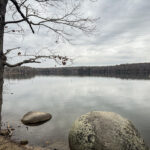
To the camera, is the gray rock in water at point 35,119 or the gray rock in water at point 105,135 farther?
the gray rock in water at point 35,119

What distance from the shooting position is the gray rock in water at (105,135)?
461cm

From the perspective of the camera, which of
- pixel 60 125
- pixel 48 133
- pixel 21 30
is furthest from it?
pixel 60 125

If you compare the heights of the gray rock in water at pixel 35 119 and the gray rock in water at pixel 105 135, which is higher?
the gray rock in water at pixel 105 135

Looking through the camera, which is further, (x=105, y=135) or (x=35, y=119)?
(x=35, y=119)

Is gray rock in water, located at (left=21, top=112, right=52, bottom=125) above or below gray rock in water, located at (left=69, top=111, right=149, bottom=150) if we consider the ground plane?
below

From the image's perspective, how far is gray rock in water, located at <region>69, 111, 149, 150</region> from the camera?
15.1 feet

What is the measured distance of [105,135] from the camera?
4.74 meters

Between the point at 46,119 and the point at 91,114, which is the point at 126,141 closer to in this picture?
the point at 91,114

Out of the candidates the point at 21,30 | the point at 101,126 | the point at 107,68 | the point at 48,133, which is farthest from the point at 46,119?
the point at 107,68

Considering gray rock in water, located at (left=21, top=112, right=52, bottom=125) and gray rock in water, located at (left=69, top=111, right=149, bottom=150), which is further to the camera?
gray rock in water, located at (left=21, top=112, right=52, bottom=125)

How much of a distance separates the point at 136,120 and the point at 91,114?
7718mm

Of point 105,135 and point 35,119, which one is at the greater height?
point 105,135

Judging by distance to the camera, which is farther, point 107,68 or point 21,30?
point 107,68

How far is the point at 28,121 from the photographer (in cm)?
1050
